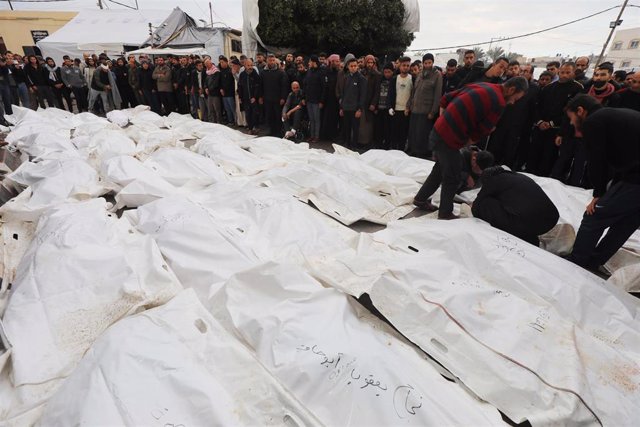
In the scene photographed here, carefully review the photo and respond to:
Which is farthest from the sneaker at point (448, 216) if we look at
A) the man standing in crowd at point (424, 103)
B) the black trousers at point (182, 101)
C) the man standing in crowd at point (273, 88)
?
the black trousers at point (182, 101)

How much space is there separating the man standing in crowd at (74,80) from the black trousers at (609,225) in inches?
474

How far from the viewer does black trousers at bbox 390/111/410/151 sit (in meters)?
5.82

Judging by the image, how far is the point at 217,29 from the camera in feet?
53.0

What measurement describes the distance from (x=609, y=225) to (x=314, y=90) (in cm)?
508

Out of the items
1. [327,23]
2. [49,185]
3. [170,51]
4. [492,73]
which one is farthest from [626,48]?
[49,185]

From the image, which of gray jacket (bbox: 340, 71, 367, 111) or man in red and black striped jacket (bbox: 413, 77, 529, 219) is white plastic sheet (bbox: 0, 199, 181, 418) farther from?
gray jacket (bbox: 340, 71, 367, 111)

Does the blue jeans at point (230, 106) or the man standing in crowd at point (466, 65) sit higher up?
the man standing in crowd at point (466, 65)

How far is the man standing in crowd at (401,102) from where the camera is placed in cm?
549

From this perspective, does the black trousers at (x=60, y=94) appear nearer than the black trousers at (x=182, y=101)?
No

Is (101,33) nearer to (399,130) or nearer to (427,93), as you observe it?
(399,130)

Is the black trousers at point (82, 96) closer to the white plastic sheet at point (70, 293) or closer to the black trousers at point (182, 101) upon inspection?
the black trousers at point (182, 101)

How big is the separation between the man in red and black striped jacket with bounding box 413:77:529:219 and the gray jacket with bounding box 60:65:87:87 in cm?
1065

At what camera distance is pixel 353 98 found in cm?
596

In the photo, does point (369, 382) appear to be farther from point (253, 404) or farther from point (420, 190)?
point (420, 190)
